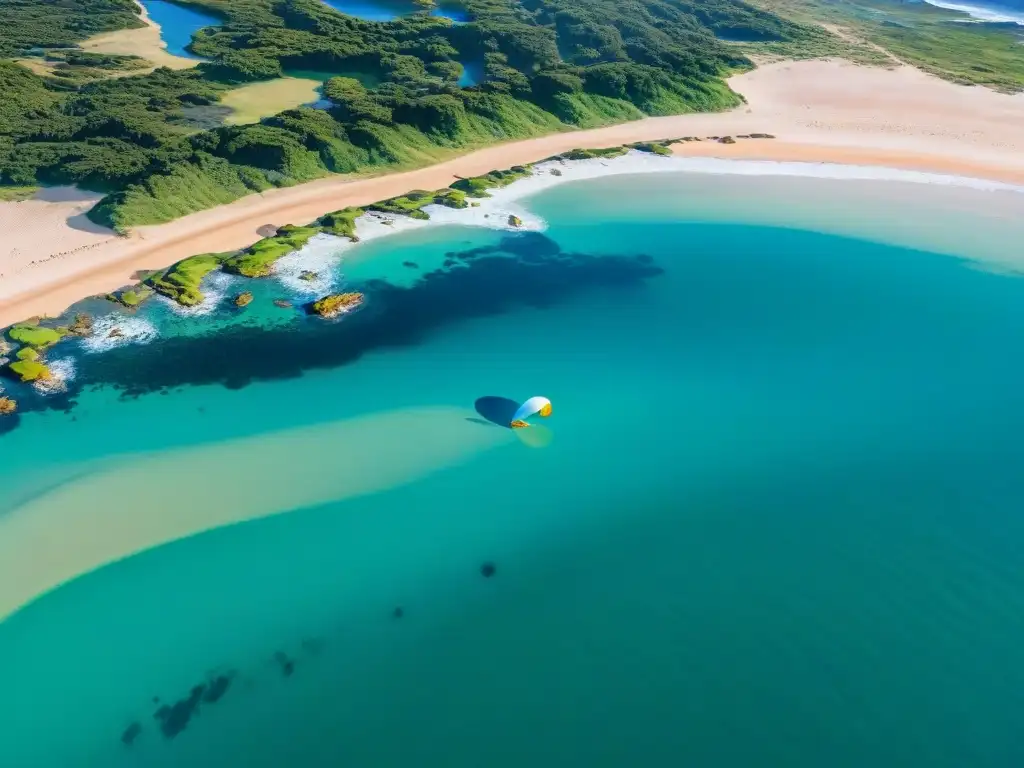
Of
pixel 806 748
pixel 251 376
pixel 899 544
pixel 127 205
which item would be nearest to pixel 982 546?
pixel 899 544

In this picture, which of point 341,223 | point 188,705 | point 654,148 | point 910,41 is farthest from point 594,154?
point 910,41

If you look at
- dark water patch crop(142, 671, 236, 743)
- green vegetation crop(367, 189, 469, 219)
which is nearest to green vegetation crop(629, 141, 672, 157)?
green vegetation crop(367, 189, 469, 219)

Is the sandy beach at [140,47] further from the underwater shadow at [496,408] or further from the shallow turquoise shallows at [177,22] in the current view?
the underwater shadow at [496,408]

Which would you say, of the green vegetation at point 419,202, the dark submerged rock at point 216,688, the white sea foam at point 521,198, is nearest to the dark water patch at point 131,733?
the dark submerged rock at point 216,688

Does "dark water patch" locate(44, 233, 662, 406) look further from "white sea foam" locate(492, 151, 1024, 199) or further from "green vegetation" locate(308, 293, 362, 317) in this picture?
"white sea foam" locate(492, 151, 1024, 199)

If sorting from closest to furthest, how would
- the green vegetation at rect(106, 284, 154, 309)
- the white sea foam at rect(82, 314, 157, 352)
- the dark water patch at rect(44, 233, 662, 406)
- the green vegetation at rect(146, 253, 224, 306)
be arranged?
the dark water patch at rect(44, 233, 662, 406) < the white sea foam at rect(82, 314, 157, 352) < the green vegetation at rect(106, 284, 154, 309) < the green vegetation at rect(146, 253, 224, 306)

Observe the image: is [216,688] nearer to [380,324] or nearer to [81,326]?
[380,324]

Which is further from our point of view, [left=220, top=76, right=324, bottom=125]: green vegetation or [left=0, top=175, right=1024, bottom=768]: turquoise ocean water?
[left=220, top=76, right=324, bottom=125]: green vegetation

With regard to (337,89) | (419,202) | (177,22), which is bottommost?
(419,202)
